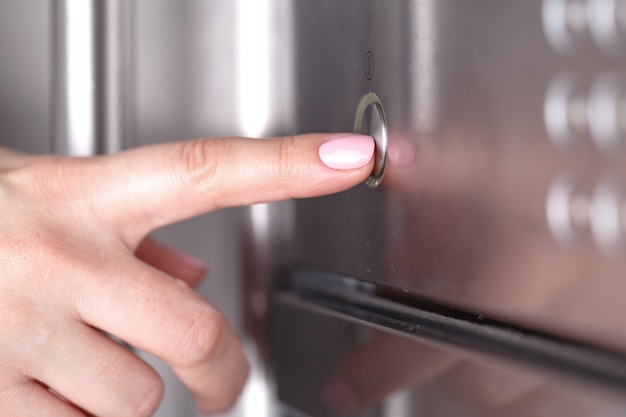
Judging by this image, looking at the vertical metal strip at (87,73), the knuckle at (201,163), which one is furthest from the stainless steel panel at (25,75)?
the knuckle at (201,163)

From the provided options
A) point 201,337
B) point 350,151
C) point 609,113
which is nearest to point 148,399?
point 201,337

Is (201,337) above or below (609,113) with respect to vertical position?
below

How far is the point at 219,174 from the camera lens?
34 cm

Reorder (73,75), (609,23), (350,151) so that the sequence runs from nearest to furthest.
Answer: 1. (609,23)
2. (350,151)
3. (73,75)

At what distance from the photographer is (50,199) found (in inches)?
13.9

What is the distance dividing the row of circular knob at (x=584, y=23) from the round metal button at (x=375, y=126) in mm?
99

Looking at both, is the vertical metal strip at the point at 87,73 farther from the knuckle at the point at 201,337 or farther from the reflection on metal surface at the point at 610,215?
the reflection on metal surface at the point at 610,215

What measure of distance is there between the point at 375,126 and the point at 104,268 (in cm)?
14

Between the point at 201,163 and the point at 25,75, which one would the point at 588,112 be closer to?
the point at 201,163

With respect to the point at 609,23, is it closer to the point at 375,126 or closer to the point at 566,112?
the point at 566,112

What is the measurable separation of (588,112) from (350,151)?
0.40 feet

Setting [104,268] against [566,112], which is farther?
[104,268]

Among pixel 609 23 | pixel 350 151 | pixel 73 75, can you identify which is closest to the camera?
pixel 609 23

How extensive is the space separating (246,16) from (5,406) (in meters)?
0.27
